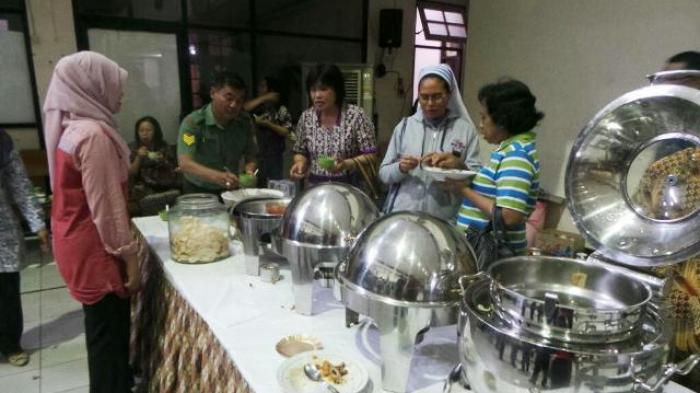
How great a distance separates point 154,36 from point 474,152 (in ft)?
11.2

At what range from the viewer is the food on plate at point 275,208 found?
1.54 metres

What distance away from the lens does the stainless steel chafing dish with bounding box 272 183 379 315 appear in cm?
112

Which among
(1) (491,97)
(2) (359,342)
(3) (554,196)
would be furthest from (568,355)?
(3) (554,196)

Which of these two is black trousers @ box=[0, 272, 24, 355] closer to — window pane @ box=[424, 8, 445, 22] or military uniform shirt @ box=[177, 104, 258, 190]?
military uniform shirt @ box=[177, 104, 258, 190]

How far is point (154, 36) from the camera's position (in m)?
4.03

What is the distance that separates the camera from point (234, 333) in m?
1.08

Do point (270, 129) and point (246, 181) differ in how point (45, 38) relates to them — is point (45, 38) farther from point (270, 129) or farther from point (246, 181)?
point (246, 181)

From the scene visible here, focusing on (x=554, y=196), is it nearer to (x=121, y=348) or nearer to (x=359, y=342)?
(x=359, y=342)

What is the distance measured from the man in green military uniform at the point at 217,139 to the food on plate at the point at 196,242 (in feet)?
1.50

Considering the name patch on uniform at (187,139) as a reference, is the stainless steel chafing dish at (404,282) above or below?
below

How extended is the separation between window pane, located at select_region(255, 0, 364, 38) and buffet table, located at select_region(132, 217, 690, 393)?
3.57 metres

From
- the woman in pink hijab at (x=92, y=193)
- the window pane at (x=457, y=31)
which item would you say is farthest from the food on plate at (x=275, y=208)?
the window pane at (x=457, y=31)

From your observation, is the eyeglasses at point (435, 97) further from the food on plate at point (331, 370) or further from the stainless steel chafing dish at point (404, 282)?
the food on plate at point (331, 370)

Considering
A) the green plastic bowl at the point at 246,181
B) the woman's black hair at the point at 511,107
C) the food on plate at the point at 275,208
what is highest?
the woman's black hair at the point at 511,107
